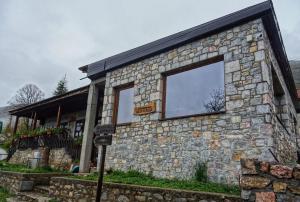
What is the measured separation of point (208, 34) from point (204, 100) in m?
1.62

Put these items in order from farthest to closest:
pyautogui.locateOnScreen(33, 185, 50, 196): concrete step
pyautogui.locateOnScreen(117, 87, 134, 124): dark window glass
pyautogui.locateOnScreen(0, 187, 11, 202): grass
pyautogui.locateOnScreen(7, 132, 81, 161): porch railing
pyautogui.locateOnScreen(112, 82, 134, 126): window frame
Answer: pyautogui.locateOnScreen(7, 132, 81, 161): porch railing < pyautogui.locateOnScreen(112, 82, 134, 126): window frame < pyautogui.locateOnScreen(117, 87, 134, 124): dark window glass < pyautogui.locateOnScreen(33, 185, 50, 196): concrete step < pyautogui.locateOnScreen(0, 187, 11, 202): grass

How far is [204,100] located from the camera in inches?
231

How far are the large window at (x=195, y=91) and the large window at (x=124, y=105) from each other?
126 centimetres

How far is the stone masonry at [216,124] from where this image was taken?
4.79 metres

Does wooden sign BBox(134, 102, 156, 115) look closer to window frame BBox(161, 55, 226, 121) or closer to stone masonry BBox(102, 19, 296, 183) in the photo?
stone masonry BBox(102, 19, 296, 183)

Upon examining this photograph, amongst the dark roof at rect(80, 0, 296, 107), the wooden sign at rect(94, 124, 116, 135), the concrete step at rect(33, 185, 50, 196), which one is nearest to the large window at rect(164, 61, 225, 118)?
the dark roof at rect(80, 0, 296, 107)

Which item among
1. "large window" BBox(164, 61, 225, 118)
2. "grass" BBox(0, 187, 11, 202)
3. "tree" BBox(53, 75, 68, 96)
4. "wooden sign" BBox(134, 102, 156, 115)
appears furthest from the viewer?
"tree" BBox(53, 75, 68, 96)

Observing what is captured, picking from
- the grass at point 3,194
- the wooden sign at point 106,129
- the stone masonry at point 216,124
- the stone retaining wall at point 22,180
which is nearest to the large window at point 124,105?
the stone masonry at point 216,124

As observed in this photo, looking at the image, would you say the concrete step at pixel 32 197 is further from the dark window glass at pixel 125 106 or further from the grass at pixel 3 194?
the dark window glass at pixel 125 106

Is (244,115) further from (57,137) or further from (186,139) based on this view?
(57,137)

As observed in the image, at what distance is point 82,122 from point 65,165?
2770 mm

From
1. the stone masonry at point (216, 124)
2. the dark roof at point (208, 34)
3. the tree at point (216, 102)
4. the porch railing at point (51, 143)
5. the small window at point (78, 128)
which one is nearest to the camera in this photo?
the stone masonry at point (216, 124)

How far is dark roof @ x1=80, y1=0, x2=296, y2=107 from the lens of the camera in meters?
5.33

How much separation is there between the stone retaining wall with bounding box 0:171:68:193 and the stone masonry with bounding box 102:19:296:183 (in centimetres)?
235
